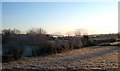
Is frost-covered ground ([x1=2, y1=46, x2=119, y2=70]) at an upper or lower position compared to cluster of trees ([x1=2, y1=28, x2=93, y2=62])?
lower

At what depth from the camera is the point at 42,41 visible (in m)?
22.8

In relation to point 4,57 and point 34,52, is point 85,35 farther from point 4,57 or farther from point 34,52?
point 4,57

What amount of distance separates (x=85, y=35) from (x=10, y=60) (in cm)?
2141


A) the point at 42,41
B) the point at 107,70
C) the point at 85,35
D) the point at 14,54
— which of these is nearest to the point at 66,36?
the point at 85,35

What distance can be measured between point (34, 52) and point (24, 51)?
1212mm

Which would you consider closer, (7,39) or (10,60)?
(10,60)

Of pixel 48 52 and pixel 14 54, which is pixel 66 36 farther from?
pixel 14 54

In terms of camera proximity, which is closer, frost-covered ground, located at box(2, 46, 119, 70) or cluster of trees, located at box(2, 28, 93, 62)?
frost-covered ground, located at box(2, 46, 119, 70)

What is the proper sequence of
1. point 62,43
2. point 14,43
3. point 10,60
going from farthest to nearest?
point 62,43 → point 14,43 → point 10,60

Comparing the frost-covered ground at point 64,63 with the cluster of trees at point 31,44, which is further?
the cluster of trees at point 31,44

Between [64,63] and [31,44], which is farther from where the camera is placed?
[31,44]

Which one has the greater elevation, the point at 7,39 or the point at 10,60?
the point at 7,39

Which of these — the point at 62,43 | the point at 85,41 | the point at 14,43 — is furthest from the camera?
the point at 85,41

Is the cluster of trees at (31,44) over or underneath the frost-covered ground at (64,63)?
over
